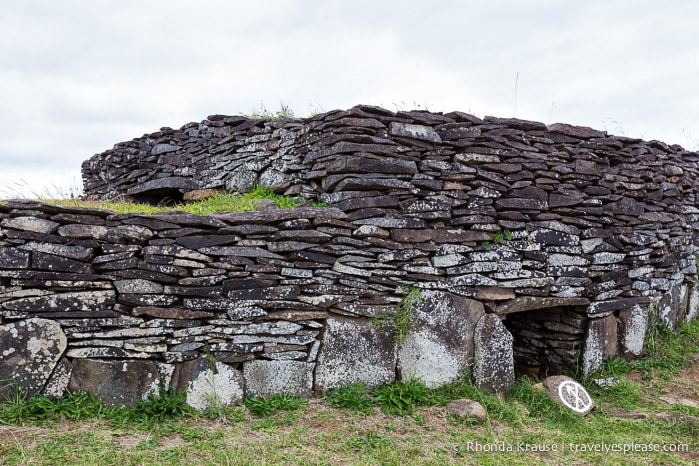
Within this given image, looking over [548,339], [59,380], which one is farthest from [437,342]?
[59,380]

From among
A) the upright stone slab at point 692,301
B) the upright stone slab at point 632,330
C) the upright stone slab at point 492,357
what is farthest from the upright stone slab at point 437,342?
the upright stone slab at point 692,301

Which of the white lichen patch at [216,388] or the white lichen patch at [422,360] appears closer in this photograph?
the white lichen patch at [216,388]

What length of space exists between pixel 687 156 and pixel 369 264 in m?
5.32

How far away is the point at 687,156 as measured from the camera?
6926 mm

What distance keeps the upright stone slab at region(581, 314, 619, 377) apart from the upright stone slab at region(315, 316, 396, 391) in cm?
252

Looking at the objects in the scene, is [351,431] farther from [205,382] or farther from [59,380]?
[59,380]

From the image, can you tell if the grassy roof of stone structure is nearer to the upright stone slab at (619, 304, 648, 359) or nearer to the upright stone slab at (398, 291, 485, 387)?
the upright stone slab at (398, 291, 485, 387)

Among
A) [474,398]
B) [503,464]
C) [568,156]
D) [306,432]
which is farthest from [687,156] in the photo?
[306,432]

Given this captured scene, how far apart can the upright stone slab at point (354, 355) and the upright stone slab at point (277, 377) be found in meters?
0.12

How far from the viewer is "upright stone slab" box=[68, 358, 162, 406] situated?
4.03 metres

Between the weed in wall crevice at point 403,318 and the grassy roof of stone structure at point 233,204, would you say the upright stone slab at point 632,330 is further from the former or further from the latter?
the grassy roof of stone structure at point 233,204

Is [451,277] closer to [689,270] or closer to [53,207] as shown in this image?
[53,207]

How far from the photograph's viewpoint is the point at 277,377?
4418mm

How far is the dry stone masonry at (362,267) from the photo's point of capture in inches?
159
